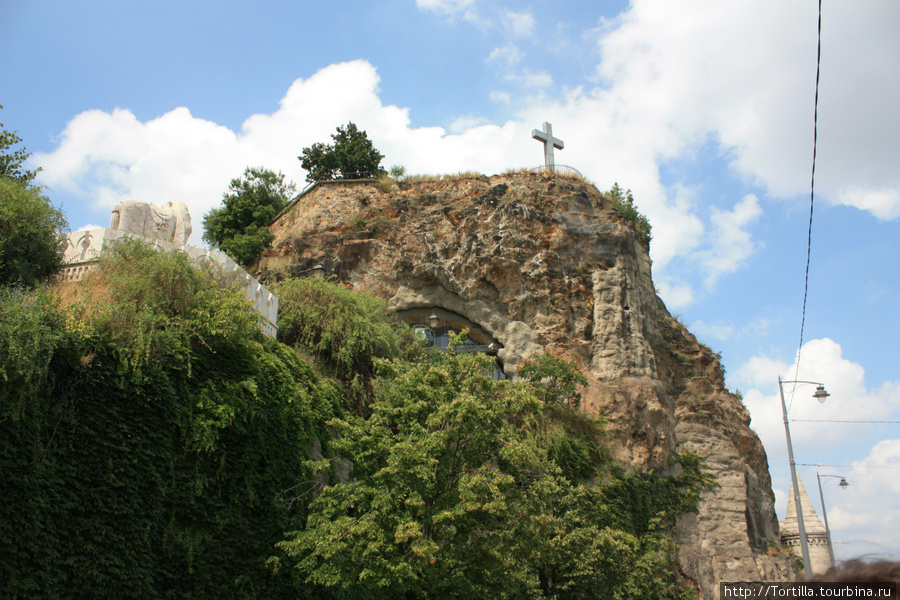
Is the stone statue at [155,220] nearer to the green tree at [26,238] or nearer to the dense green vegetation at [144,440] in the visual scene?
the green tree at [26,238]

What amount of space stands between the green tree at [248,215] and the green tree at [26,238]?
1106 cm

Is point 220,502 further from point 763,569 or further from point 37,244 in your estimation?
point 763,569

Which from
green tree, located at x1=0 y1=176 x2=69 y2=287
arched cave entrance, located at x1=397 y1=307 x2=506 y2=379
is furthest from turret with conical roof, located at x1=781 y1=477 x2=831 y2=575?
green tree, located at x1=0 y1=176 x2=69 y2=287

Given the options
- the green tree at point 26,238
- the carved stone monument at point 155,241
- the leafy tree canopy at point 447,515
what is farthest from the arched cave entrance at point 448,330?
the green tree at point 26,238

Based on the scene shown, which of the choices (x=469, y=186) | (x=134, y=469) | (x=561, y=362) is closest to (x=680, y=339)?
(x=561, y=362)

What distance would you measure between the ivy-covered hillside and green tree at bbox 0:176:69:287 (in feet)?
3.11

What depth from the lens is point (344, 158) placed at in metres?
28.8

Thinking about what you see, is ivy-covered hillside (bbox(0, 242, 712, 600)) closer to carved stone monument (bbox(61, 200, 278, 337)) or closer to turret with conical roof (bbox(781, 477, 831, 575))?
carved stone monument (bbox(61, 200, 278, 337))

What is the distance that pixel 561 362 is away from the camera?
19359 mm

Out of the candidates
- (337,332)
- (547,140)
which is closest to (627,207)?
(547,140)

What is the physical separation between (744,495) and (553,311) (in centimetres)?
802

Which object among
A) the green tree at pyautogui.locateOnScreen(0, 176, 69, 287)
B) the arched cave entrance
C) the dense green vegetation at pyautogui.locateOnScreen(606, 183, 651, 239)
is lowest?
the green tree at pyautogui.locateOnScreen(0, 176, 69, 287)

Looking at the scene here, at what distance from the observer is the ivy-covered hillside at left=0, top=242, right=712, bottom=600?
29.2 feet

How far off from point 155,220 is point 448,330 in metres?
10.6
